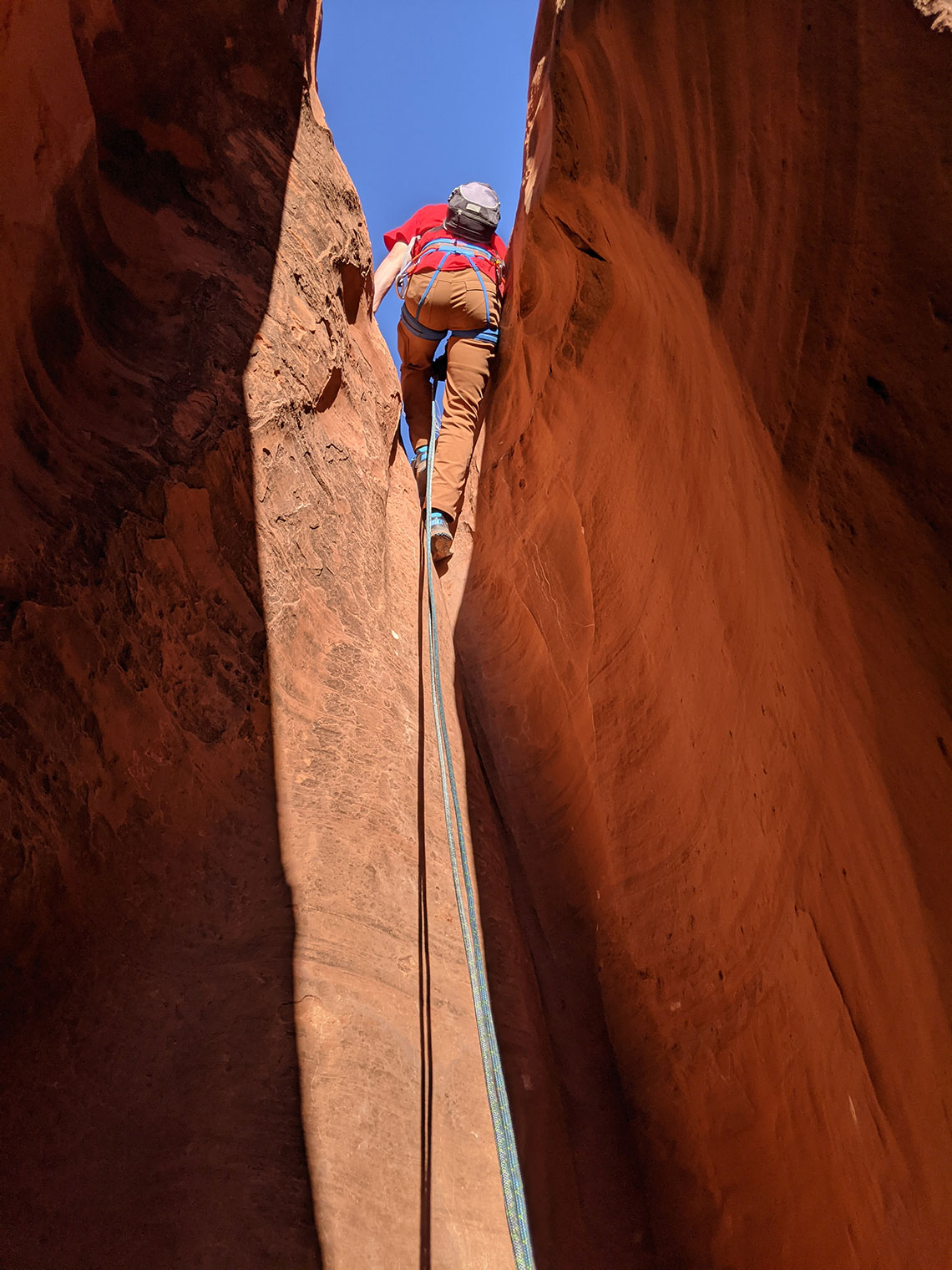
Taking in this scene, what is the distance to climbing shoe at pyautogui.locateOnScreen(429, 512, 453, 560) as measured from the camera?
4070 millimetres

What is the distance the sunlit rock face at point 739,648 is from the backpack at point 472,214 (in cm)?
80

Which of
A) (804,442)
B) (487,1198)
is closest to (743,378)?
(804,442)

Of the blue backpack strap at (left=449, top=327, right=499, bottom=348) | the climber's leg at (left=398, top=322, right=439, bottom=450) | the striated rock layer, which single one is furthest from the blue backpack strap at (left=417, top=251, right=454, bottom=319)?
the striated rock layer

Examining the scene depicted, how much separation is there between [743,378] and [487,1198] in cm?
213

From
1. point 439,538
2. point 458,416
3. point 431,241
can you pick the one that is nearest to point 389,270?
point 431,241

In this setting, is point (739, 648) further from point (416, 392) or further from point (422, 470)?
point (416, 392)

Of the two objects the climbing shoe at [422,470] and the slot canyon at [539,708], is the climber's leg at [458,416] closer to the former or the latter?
the climbing shoe at [422,470]

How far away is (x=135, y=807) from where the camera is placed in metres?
2.72

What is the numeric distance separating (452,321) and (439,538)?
4.20 feet

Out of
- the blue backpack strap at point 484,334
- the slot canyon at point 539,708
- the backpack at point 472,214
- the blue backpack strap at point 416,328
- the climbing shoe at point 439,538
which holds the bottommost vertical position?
the slot canyon at point 539,708

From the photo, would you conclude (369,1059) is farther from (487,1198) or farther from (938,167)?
(938,167)

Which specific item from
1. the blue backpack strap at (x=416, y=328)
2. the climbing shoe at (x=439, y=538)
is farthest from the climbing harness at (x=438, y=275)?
the climbing shoe at (x=439, y=538)

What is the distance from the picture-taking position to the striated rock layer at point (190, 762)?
86.9 inches

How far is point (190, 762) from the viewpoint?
288 cm
